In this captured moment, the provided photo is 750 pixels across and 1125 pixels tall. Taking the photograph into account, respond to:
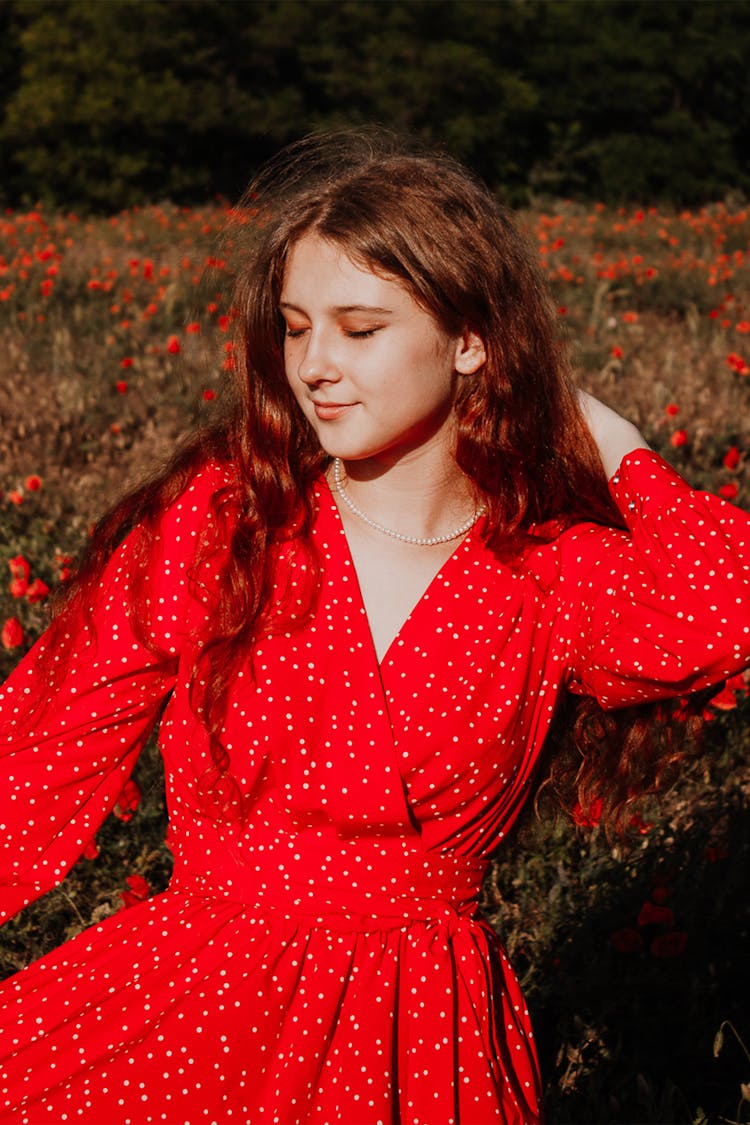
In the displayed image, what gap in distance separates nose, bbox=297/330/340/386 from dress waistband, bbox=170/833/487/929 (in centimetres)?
73

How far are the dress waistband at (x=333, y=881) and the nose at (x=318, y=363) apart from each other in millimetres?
734

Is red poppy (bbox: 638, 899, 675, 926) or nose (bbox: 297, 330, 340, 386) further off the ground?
nose (bbox: 297, 330, 340, 386)

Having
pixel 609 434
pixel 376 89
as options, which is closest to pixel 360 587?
pixel 609 434

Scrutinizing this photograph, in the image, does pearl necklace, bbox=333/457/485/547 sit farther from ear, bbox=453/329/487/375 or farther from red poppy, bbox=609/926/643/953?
red poppy, bbox=609/926/643/953

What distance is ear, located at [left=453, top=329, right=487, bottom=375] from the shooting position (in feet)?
7.78

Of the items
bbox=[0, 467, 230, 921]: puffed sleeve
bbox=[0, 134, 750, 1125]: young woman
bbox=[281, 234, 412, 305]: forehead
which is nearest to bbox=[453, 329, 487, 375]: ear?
bbox=[0, 134, 750, 1125]: young woman

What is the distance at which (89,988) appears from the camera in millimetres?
2146

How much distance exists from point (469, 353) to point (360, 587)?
0.45 m

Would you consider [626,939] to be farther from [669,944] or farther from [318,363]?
[318,363]

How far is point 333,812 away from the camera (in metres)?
2.19

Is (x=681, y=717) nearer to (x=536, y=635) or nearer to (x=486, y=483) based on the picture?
(x=536, y=635)

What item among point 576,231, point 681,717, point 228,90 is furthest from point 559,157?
point 681,717

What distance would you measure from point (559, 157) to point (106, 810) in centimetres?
2109

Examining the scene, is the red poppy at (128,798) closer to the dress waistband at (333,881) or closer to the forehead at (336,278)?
the dress waistband at (333,881)
